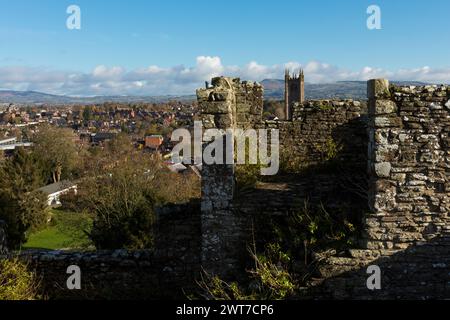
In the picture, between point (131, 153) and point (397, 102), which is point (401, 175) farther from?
point (131, 153)

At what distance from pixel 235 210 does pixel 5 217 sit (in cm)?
2604

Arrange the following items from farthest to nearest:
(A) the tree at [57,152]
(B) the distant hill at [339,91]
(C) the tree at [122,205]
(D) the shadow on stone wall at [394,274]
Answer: (A) the tree at [57,152]
(C) the tree at [122,205]
(B) the distant hill at [339,91]
(D) the shadow on stone wall at [394,274]

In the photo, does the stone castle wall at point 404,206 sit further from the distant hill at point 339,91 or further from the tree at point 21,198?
the tree at point 21,198

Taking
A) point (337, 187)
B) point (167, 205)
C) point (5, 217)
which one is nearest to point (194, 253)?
point (167, 205)

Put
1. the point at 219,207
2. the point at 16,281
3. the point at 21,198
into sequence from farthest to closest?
1. the point at 21,198
2. the point at 16,281
3. the point at 219,207

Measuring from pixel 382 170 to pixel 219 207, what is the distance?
2.56m

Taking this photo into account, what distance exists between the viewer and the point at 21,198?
32781 mm

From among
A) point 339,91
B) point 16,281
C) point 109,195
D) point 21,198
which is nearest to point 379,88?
point 16,281

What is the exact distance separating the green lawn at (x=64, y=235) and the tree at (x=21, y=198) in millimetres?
865

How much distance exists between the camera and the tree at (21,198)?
2876 cm

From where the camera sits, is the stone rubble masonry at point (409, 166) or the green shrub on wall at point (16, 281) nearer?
the stone rubble masonry at point (409, 166)

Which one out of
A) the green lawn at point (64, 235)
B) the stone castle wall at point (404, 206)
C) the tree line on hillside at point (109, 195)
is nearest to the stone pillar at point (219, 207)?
the stone castle wall at point (404, 206)

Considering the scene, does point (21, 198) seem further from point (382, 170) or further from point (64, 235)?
point (382, 170)

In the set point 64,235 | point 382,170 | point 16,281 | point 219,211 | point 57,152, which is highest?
point 382,170
